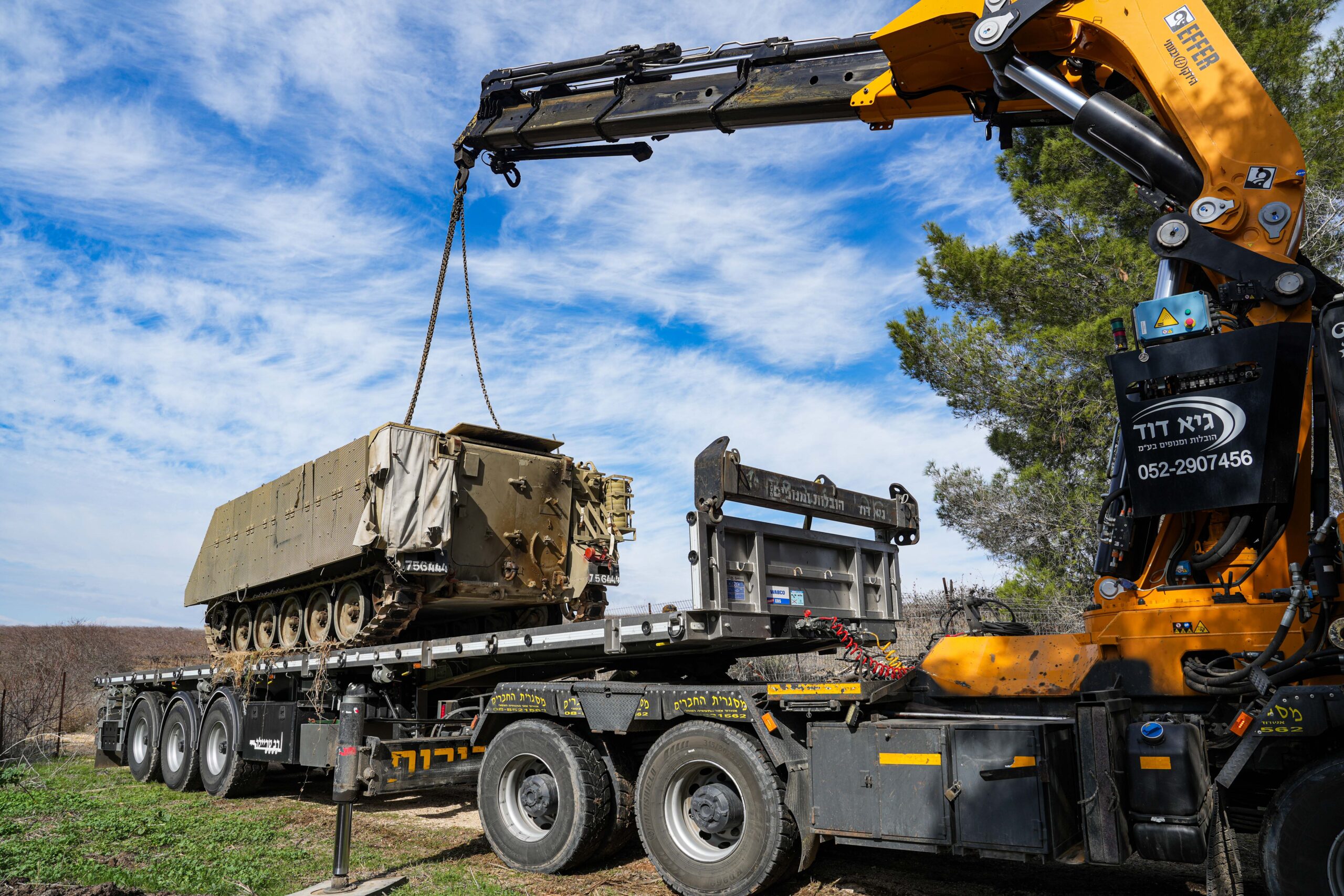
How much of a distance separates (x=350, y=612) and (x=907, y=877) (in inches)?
297

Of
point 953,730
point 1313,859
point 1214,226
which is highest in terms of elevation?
point 1214,226

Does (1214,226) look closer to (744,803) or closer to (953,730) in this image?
(953,730)

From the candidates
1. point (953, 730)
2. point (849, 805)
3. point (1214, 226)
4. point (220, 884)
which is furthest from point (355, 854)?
point (1214, 226)

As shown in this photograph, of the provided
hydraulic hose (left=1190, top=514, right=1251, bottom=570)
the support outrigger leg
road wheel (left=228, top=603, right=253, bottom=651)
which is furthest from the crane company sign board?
road wheel (left=228, top=603, right=253, bottom=651)

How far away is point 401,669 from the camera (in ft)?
29.1

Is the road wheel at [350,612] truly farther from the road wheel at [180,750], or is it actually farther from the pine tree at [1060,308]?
the pine tree at [1060,308]

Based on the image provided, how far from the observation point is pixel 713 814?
18.9 ft

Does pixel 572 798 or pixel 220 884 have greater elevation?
pixel 572 798

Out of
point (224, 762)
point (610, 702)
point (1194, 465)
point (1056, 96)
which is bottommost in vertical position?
point (224, 762)

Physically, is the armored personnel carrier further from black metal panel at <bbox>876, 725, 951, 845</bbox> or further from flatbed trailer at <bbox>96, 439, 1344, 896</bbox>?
black metal panel at <bbox>876, 725, 951, 845</bbox>

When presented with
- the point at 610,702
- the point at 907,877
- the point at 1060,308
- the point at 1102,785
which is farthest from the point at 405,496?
the point at 1060,308

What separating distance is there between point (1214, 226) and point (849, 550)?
3.15 m

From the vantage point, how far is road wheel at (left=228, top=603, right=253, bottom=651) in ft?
Result: 47.8

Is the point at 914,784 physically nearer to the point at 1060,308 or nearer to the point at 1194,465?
the point at 1194,465
